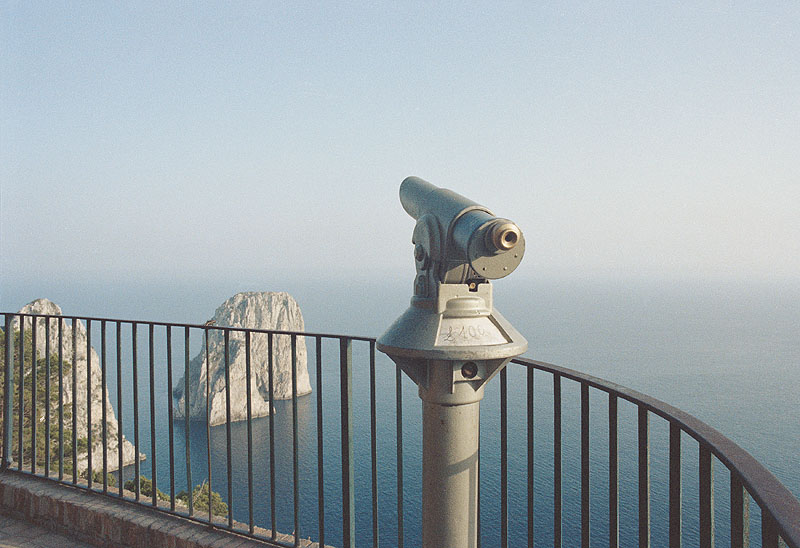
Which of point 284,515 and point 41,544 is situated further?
point 284,515

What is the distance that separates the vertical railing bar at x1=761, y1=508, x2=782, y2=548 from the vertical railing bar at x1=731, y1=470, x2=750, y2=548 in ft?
0.54

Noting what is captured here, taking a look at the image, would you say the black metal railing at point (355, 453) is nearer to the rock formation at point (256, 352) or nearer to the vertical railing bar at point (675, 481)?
the vertical railing bar at point (675, 481)

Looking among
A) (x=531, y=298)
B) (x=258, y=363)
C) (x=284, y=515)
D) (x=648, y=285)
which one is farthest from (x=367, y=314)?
(x=648, y=285)

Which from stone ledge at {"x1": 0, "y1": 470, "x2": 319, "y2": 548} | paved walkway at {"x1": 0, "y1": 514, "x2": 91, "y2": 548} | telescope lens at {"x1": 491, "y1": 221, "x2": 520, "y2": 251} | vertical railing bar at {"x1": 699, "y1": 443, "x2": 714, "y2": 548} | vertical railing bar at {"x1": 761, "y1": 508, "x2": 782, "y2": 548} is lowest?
Result: paved walkway at {"x1": 0, "y1": 514, "x2": 91, "y2": 548}

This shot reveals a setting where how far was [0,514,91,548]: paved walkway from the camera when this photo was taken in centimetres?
309

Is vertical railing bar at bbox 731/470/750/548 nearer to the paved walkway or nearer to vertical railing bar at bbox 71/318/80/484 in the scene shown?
vertical railing bar at bbox 71/318/80/484

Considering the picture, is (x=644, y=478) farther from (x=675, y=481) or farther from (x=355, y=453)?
(x=355, y=453)

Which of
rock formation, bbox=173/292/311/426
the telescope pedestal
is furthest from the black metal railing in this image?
rock formation, bbox=173/292/311/426

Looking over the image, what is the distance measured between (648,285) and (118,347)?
130 meters

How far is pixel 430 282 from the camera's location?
1867 mm

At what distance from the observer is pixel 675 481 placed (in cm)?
135

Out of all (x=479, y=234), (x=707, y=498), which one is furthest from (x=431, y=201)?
(x=707, y=498)

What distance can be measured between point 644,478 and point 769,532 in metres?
0.72

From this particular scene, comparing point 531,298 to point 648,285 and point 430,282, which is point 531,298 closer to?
point 648,285
